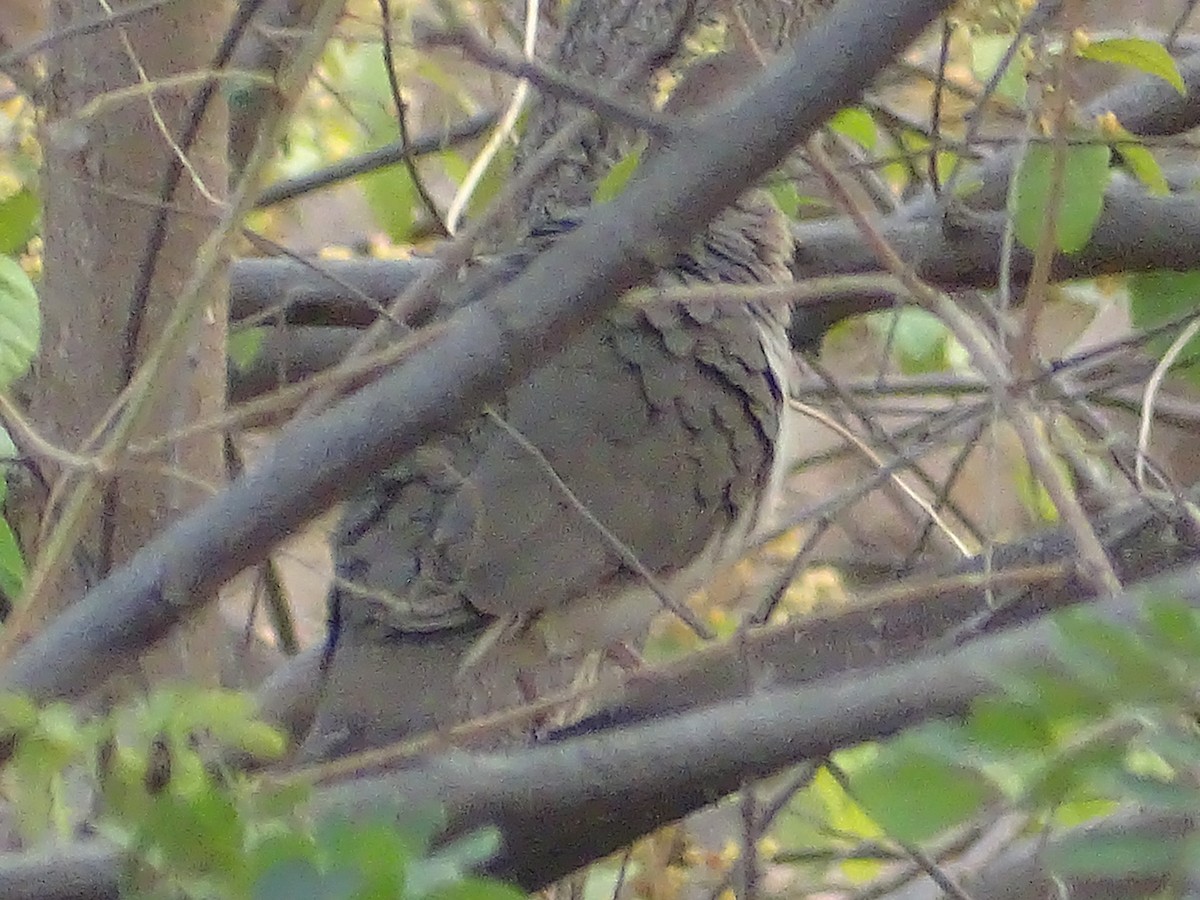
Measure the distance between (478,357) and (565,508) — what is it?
0.69 metres

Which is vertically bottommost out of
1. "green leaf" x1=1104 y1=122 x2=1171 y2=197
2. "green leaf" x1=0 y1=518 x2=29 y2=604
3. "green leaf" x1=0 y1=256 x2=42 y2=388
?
"green leaf" x1=0 y1=518 x2=29 y2=604

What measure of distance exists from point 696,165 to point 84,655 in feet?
1.12

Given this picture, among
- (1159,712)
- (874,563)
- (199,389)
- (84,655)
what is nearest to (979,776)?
(1159,712)

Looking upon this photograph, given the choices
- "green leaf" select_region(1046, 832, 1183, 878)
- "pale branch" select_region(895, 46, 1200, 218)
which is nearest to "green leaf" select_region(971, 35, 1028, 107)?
"pale branch" select_region(895, 46, 1200, 218)

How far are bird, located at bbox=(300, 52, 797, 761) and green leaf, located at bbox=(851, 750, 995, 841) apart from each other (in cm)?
77

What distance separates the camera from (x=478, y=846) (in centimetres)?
53

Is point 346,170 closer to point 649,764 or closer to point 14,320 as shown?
point 14,320

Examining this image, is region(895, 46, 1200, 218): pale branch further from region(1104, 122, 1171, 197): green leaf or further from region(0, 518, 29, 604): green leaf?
region(0, 518, 29, 604): green leaf

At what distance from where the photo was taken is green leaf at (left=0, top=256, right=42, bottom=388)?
0.97 m

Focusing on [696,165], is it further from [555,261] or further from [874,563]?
[874,563]

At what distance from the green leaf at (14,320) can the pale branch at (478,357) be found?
366 mm

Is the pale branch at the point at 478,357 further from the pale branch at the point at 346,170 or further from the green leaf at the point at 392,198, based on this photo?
the green leaf at the point at 392,198

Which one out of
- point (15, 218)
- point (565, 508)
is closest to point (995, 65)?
point (565, 508)

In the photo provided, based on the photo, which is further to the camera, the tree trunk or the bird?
the bird
